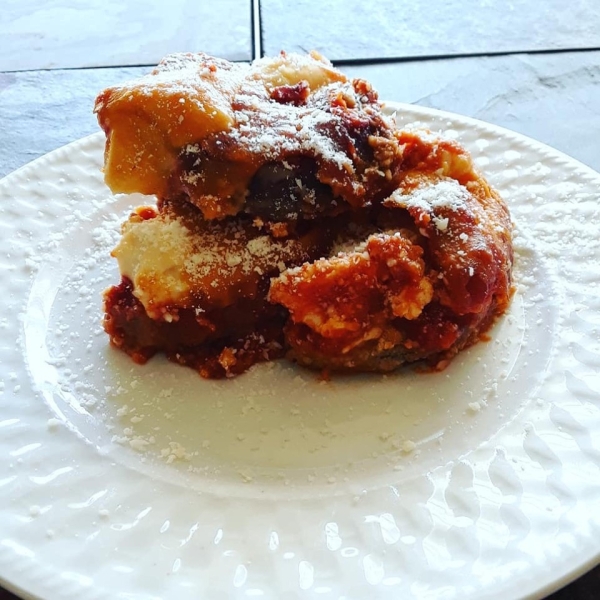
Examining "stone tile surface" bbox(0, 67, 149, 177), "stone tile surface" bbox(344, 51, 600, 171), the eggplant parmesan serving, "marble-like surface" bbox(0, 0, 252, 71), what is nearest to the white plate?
the eggplant parmesan serving

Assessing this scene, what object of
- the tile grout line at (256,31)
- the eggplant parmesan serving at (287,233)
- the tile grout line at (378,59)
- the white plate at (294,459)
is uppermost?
the eggplant parmesan serving at (287,233)

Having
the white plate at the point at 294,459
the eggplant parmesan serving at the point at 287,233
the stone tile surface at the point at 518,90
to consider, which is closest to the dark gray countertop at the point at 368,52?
the stone tile surface at the point at 518,90

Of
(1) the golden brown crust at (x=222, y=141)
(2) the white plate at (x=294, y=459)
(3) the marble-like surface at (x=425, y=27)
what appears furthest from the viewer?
(3) the marble-like surface at (x=425, y=27)

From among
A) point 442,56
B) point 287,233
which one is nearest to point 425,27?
point 442,56

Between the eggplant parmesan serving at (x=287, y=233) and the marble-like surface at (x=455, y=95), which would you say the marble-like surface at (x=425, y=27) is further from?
the eggplant parmesan serving at (x=287, y=233)

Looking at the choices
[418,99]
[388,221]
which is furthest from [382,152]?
[418,99]

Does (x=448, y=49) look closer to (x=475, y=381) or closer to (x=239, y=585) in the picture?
(x=475, y=381)
